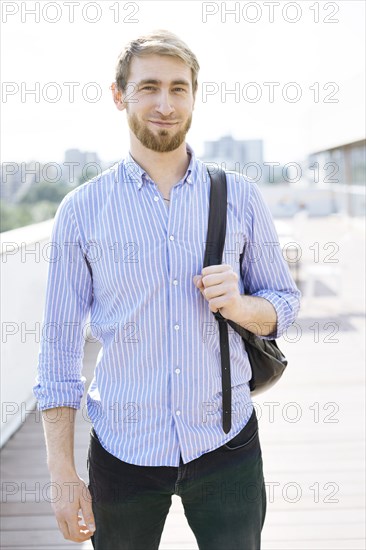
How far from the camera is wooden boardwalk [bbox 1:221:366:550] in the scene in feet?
9.57

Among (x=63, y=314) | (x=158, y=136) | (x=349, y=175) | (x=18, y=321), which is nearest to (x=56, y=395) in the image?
(x=63, y=314)

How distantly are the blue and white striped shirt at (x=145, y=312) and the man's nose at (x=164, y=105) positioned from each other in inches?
5.5

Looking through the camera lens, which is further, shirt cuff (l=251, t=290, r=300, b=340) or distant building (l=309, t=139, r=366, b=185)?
distant building (l=309, t=139, r=366, b=185)

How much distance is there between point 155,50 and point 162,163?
0.24 meters

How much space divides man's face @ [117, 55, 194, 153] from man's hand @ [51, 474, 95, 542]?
73 cm

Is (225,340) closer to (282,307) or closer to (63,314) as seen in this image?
(282,307)

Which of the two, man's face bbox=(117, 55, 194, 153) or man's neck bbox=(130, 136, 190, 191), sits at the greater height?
man's face bbox=(117, 55, 194, 153)

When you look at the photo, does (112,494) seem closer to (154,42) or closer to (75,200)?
(75,200)

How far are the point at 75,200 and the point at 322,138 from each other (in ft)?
84.0

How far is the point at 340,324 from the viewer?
25.6ft

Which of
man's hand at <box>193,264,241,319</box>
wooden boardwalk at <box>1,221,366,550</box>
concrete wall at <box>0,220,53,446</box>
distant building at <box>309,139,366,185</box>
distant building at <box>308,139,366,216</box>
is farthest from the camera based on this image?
distant building at <box>309,139,366,185</box>

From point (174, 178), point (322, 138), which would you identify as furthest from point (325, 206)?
point (174, 178)

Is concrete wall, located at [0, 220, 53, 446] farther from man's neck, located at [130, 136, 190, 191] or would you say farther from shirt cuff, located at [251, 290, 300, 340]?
shirt cuff, located at [251, 290, 300, 340]

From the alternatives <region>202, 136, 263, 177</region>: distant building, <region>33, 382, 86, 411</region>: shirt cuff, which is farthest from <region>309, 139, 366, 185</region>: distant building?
<region>33, 382, 86, 411</region>: shirt cuff
